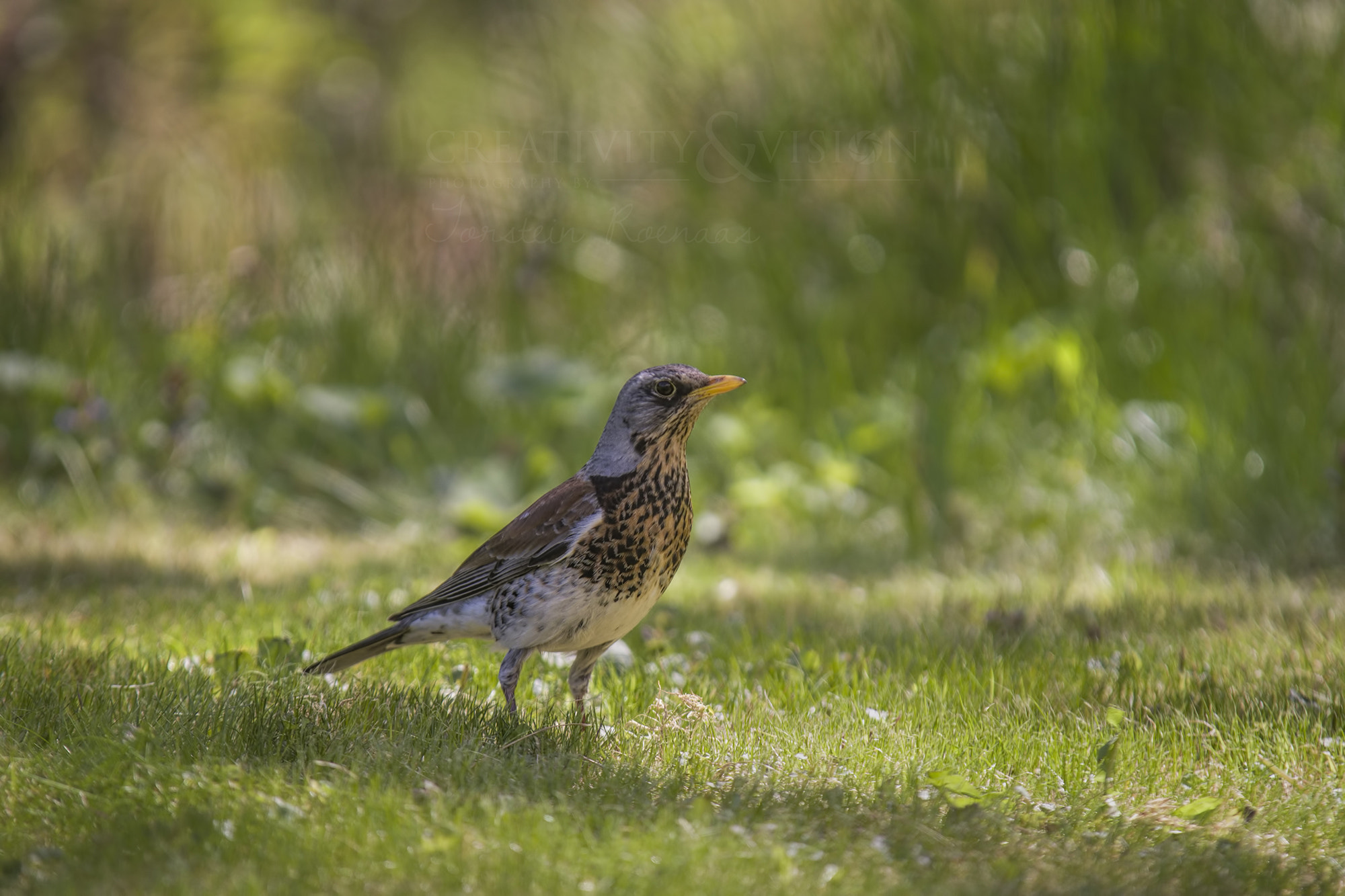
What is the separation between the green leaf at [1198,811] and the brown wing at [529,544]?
1.70 meters

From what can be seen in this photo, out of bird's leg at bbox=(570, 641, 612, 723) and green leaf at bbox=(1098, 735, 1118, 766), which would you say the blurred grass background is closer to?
bird's leg at bbox=(570, 641, 612, 723)

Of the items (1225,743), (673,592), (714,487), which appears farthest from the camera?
(714,487)

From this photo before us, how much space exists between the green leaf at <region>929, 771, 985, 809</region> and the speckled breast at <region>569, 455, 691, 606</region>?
3.26 feet

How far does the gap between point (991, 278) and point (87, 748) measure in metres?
6.06

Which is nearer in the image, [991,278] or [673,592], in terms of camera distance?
[673,592]

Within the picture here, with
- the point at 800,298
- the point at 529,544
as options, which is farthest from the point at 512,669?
the point at 800,298

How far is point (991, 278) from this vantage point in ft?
26.1

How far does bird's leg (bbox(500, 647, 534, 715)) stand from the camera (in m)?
3.83

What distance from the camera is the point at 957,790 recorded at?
3.16 metres

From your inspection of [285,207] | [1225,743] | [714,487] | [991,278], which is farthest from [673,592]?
[285,207]

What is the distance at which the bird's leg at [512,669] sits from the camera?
12.6 ft

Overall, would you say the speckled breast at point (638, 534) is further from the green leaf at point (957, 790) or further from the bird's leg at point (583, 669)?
the green leaf at point (957, 790)

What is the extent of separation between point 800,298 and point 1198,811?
5517 millimetres

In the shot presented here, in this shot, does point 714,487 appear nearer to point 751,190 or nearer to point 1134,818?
point 751,190
